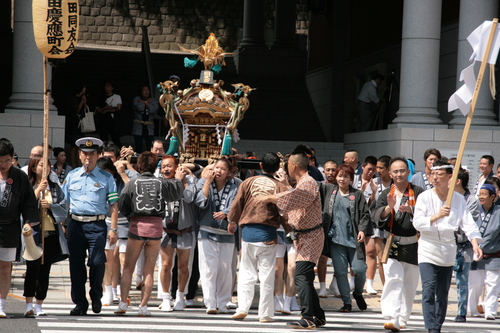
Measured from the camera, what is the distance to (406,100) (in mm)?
18109

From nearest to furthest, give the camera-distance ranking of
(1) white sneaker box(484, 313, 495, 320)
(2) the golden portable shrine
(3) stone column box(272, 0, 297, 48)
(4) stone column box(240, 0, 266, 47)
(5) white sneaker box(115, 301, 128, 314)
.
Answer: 1. (5) white sneaker box(115, 301, 128, 314)
2. (1) white sneaker box(484, 313, 495, 320)
3. (2) the golden portable shrine
4. (4) stone column box(240, 0, 266, 47)
5. (3) stone column box(272, 0, 297, 48)

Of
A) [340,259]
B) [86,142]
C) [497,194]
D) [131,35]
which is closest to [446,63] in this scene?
[497,194]

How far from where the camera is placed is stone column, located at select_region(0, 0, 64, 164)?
55.7 ft

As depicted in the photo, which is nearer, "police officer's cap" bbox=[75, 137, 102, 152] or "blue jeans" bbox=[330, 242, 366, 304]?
"police officer's cap" bbox=[75, 137, 102, 152]

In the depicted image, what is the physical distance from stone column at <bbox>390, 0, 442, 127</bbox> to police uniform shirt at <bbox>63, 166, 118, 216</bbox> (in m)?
9.47

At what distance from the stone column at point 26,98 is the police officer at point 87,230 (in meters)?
7.40

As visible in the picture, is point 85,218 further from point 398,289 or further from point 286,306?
point 398,289

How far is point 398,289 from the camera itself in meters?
9.35

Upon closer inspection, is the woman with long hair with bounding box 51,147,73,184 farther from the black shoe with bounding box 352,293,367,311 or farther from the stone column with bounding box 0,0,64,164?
the black shoe with bounding box 352,293,367,311

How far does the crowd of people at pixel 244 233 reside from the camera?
9.30 m

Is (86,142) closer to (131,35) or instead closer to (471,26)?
(471,26)

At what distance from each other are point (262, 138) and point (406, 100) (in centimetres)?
619

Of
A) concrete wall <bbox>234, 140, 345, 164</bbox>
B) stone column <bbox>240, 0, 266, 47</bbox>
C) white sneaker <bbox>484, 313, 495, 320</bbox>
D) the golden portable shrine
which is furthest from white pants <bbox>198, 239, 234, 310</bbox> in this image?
stone column <bbox>240, 0, 266, 47</bbox>

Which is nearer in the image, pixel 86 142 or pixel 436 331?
pixel 436 331
